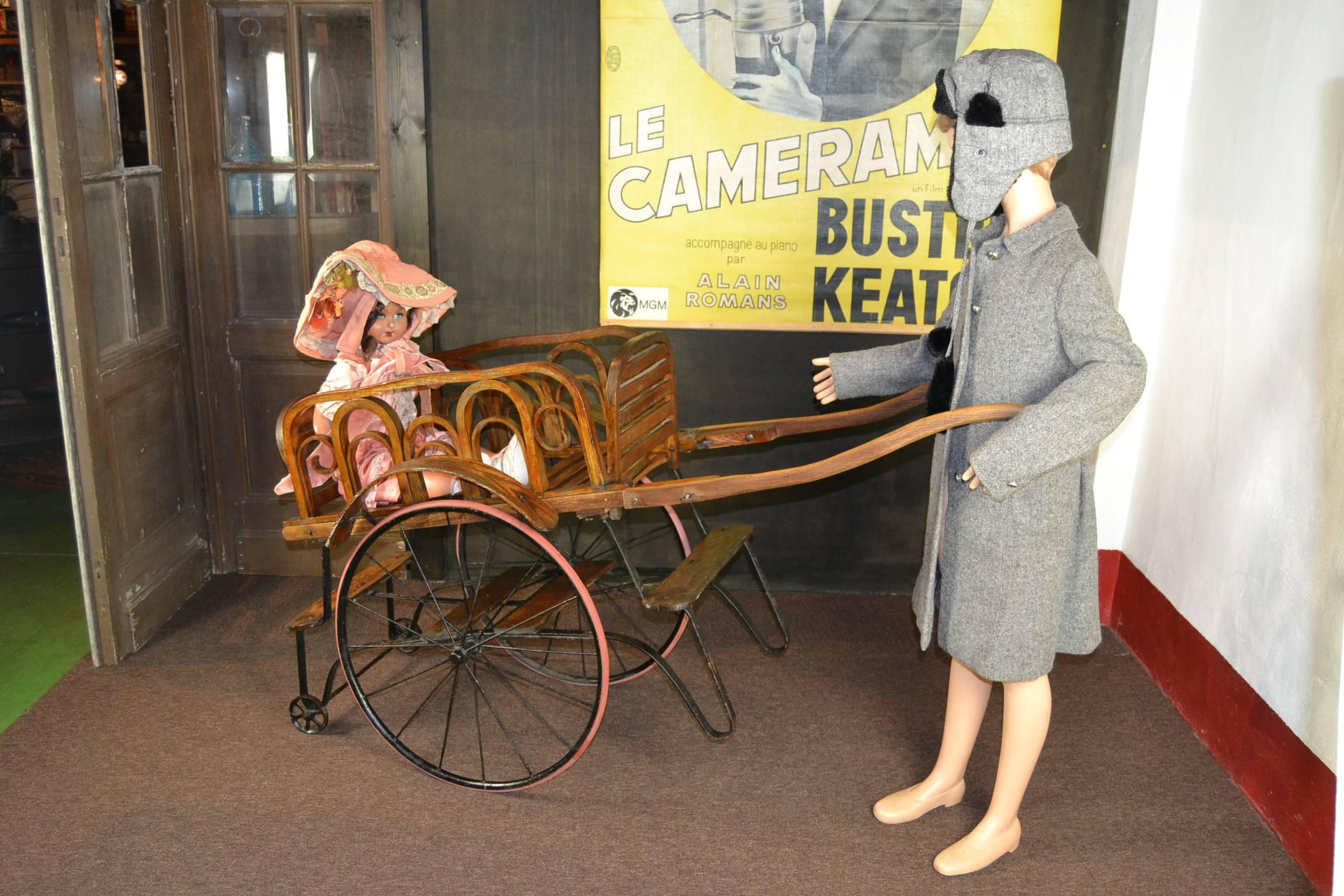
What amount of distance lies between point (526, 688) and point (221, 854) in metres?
1.01

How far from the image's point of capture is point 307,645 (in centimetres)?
367

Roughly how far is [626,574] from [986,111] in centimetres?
178

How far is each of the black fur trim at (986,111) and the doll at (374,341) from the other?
1.36 m

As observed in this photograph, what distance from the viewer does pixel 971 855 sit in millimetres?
2629

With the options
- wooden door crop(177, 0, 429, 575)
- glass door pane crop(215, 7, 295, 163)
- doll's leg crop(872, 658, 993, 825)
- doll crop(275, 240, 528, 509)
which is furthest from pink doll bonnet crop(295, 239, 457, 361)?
doll's leg crop(872, 658, 993, 825)

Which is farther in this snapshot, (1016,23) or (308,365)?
(308,365)

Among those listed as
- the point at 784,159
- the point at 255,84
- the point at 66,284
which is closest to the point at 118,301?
the point at 66,284

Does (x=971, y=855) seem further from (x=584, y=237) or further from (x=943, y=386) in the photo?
(x=584, y=237)

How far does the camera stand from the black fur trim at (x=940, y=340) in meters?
2.67

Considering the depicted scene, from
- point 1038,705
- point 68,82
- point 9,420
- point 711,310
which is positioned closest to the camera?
point 1038,705

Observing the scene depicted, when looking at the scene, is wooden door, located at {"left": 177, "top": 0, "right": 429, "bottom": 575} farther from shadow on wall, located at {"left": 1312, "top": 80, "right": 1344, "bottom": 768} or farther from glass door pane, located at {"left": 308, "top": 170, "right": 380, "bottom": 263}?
shadow on wall, located at {"left": 1312, "top": 80, "right": 1344, "bottom": 768}

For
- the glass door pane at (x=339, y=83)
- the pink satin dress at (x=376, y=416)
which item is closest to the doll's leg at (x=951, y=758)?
the pink satin dress at (x=376, y=416)

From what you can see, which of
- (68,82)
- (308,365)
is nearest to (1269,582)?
(308,365)

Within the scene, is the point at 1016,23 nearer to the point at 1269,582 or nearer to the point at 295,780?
the point at 1269,582
